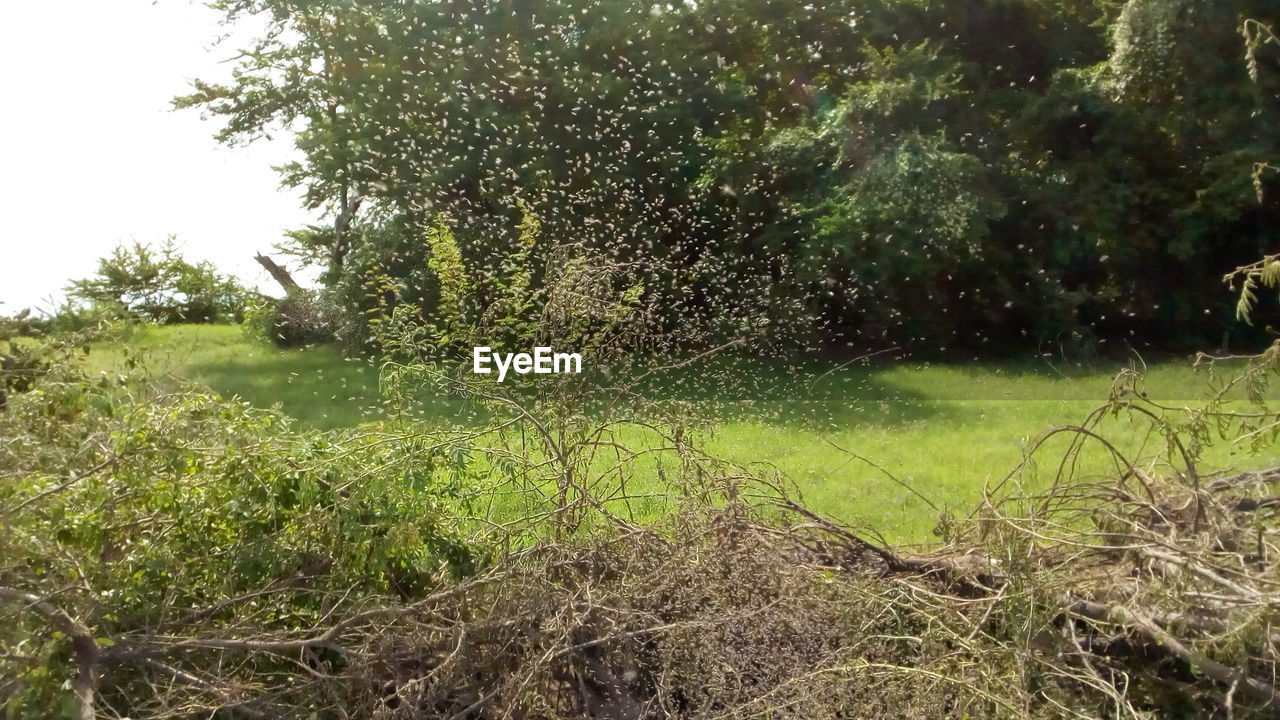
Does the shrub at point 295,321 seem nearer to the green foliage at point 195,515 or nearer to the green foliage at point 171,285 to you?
the green foliage at point 171,285

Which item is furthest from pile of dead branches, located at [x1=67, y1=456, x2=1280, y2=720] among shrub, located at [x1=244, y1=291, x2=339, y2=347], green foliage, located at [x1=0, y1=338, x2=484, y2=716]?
shrub, located at [x1=244, y1=291, x2=339, y2=347]

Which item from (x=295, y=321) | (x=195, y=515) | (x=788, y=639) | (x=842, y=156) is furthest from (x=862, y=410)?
(x=295, y=321)

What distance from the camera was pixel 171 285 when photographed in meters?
17.5

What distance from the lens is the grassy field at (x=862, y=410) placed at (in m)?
6.43

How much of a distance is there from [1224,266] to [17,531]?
48.0 feet

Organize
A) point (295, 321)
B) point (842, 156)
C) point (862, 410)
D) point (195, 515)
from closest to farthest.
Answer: point (195, 515) → point (862, 410) → point (842, 156) → point (295, 321)

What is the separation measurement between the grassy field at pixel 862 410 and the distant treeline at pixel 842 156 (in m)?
1.33

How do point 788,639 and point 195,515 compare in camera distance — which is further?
point 195,515

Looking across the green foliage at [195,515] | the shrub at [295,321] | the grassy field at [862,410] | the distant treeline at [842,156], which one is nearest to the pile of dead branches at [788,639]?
the green foliage at [195,515]

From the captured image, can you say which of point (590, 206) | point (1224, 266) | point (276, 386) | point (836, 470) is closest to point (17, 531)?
point (836, 470)

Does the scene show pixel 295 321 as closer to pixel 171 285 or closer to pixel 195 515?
pixel 171 285

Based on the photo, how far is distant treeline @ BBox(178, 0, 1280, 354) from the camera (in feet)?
42.4

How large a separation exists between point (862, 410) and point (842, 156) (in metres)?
4.41

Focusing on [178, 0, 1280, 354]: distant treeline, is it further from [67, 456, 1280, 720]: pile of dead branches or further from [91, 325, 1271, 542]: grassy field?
[67, 456, 1280, 720]: pile of dead branches
